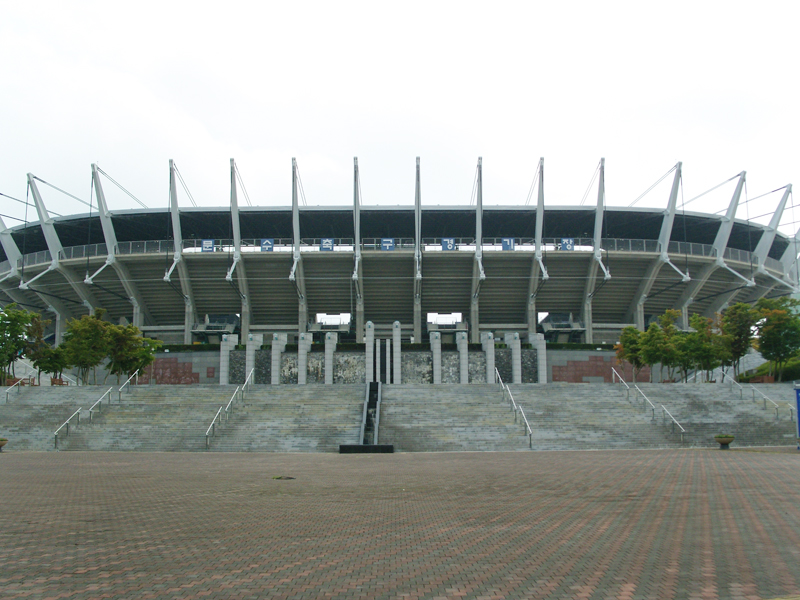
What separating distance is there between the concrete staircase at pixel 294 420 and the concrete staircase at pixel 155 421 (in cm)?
124

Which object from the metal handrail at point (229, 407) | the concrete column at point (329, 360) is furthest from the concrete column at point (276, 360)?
the metal handrail at point (229, 407)

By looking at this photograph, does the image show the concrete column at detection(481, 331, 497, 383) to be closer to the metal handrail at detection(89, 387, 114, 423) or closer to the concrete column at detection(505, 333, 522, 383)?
the concrete column at detection(505, 333, 522, 383)

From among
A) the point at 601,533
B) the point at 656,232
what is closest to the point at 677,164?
the point at 656,232

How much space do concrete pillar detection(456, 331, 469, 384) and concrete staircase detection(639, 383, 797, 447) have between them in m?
11.6

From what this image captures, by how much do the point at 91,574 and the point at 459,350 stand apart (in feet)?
118

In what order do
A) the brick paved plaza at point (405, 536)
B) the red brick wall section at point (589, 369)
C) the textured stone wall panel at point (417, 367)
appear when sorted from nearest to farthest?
1. the brick paved plaza at point (405, 536)
2. the textured stone wall panel at point (417, 367)
3. the red brick wall section at point (589, 369)

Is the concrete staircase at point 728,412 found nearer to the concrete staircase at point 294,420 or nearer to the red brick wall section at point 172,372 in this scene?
the concrete staircase at point 294,420

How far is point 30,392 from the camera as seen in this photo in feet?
103

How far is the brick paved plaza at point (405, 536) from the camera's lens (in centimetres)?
522

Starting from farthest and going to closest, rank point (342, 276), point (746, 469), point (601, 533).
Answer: point (342, 276)
point (746, 469)
point (601, 533)

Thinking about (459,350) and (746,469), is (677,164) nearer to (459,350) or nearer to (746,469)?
(459,350)

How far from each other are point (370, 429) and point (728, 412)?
16.4 meters

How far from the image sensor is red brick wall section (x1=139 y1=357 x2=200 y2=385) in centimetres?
4622

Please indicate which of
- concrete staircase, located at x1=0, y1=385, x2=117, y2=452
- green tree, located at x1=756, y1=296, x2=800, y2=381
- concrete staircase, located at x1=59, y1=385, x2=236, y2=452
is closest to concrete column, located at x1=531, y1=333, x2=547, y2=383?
green tree, located at x1=756, y1=296, x2=800, y2=381
